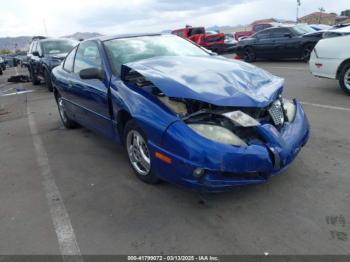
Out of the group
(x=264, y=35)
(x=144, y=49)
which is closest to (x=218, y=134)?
(x=144, y=49)

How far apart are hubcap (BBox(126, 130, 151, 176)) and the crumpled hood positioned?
66 centimetres

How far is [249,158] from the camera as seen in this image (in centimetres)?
299

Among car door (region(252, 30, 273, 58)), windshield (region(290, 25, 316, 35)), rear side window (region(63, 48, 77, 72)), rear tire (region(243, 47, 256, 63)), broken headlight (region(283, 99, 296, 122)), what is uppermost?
rear side window (region(63, 48, 77, 72))

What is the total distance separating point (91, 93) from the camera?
4605mm

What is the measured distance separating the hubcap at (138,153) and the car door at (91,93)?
501mm

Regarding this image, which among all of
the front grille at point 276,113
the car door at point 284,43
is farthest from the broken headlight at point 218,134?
the car door at point 284,43

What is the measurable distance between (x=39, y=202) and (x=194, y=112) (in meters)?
1.89

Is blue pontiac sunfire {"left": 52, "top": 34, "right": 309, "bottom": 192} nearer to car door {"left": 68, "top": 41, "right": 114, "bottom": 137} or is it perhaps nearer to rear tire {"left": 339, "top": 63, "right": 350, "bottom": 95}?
car door {"left": 68, "top": 41, "right": 114, "bottom": 137}

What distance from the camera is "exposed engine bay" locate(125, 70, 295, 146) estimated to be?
3.07 meters

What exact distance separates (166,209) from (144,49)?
87.8 inches

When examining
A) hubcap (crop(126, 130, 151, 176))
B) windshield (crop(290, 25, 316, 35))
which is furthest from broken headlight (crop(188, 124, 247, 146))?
windshield (crop(290, 25, 316, 35))

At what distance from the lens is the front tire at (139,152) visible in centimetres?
369

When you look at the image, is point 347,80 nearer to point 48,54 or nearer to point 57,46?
point 48,54

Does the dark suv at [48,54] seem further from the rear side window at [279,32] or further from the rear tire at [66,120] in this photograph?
the rear side window at [279,32]
